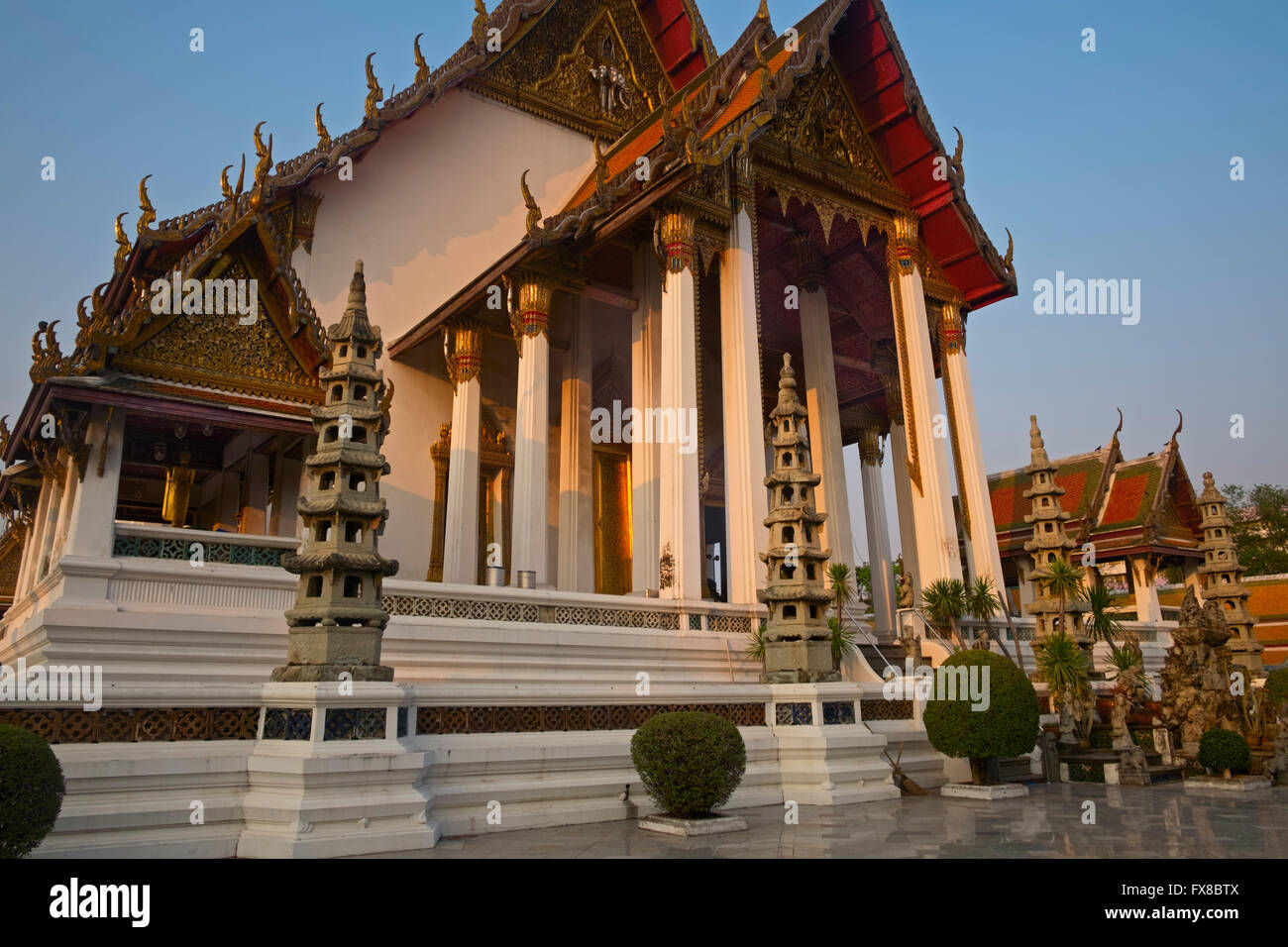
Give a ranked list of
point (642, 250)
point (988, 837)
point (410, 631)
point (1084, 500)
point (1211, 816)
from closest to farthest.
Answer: point (988, 837)
point (1211, 816)
point (410, 631)
point (642, 250)
point (1084, 500)

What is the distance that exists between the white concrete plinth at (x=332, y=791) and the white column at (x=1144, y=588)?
61.0 ft

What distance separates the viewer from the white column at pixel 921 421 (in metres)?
13.4

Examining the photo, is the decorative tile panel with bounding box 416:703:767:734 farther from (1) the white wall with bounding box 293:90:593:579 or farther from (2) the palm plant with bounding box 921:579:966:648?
(1) the white wall with bounding box 293:90:593:579

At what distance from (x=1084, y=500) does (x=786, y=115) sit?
470 inches

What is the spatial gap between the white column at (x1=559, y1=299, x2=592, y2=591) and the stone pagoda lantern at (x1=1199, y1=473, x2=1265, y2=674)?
33.3 feet

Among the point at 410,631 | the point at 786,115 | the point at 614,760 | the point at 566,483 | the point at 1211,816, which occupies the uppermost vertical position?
the point at 786,115

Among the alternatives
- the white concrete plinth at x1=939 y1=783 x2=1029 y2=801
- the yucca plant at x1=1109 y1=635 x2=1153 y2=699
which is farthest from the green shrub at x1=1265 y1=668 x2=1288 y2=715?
the white concrete plinth at x1=939 y1=783 x2=1029 y2=801

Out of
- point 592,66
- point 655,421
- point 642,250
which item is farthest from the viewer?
point 592,66

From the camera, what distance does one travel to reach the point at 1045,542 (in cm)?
1234

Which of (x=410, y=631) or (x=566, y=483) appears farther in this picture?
(x=566, y=483)

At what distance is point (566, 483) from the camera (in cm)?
1416

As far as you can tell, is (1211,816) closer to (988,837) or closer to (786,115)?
(988,837)

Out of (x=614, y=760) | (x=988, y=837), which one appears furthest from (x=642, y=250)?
(x=988, y=837)

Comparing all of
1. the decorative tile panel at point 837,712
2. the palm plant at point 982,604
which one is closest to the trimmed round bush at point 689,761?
the decorative tile panel at point 837,712
